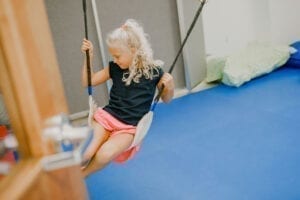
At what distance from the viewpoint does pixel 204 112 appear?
324 centimetres

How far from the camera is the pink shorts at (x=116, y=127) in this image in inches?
74.3

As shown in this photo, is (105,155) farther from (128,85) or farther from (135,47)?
(135,47)

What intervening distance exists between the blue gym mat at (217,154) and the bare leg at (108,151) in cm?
46

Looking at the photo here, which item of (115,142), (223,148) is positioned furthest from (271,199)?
(115,142)

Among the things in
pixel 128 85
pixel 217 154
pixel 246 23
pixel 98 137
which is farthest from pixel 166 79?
pixel 246 23

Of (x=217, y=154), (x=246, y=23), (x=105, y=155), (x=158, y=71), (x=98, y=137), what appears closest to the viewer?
(x=105, y=155)

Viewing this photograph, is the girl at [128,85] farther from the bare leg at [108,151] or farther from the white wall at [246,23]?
the white wall at [246,23]

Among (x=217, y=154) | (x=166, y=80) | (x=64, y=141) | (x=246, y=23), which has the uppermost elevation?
(x=64, y=141)

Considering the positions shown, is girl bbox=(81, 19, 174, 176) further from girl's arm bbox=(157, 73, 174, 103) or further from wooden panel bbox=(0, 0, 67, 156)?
wooden panel bbox=(0, 0, 67, 156)

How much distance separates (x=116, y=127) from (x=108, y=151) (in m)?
0.19

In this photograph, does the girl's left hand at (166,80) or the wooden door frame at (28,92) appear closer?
the wooden door frame at (28,92)

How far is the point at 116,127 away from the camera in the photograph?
6.28 feet

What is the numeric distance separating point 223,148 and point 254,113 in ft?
2.22

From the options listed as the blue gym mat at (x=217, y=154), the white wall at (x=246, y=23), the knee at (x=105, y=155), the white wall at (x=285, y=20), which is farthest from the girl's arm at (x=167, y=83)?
the white wall at (x=285, y=20)
